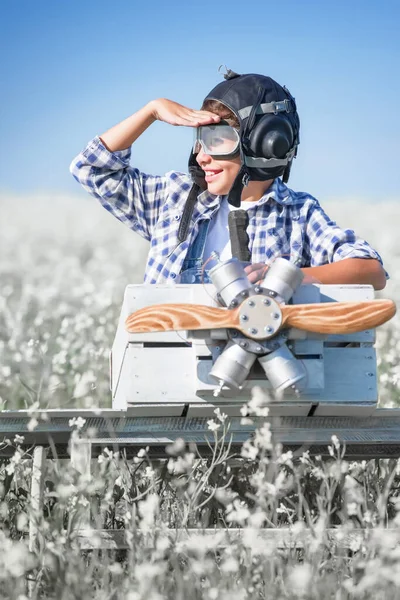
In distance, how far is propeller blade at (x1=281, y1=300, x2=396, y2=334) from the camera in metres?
3.85

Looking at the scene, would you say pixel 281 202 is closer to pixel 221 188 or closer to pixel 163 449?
pixel 221 188

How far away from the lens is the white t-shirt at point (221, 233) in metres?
4.90

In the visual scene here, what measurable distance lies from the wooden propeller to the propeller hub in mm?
12

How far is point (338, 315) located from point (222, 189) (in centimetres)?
125

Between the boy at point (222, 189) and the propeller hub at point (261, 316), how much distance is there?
2.37 ft

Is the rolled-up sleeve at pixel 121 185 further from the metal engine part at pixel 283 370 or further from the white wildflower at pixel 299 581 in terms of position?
the white wildflower at pixel 299 581

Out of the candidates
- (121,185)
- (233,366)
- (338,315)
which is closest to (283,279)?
(338,315)

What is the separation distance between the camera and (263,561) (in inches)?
126

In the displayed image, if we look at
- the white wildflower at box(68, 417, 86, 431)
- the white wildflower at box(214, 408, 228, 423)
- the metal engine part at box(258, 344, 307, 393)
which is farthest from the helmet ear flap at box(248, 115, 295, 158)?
the white wildflower at box(68, 417, 86, 431)

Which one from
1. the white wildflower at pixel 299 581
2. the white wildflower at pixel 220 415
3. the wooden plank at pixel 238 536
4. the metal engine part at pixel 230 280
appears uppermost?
the metal engine part at pixel 230 280

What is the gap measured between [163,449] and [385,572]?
174 cm

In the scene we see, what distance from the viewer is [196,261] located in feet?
16.0

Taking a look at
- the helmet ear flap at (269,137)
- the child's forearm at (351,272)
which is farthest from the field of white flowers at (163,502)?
the helmet ear flap at (269,137)

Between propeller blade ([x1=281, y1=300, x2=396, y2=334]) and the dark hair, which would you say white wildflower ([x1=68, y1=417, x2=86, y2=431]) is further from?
the dark hair
